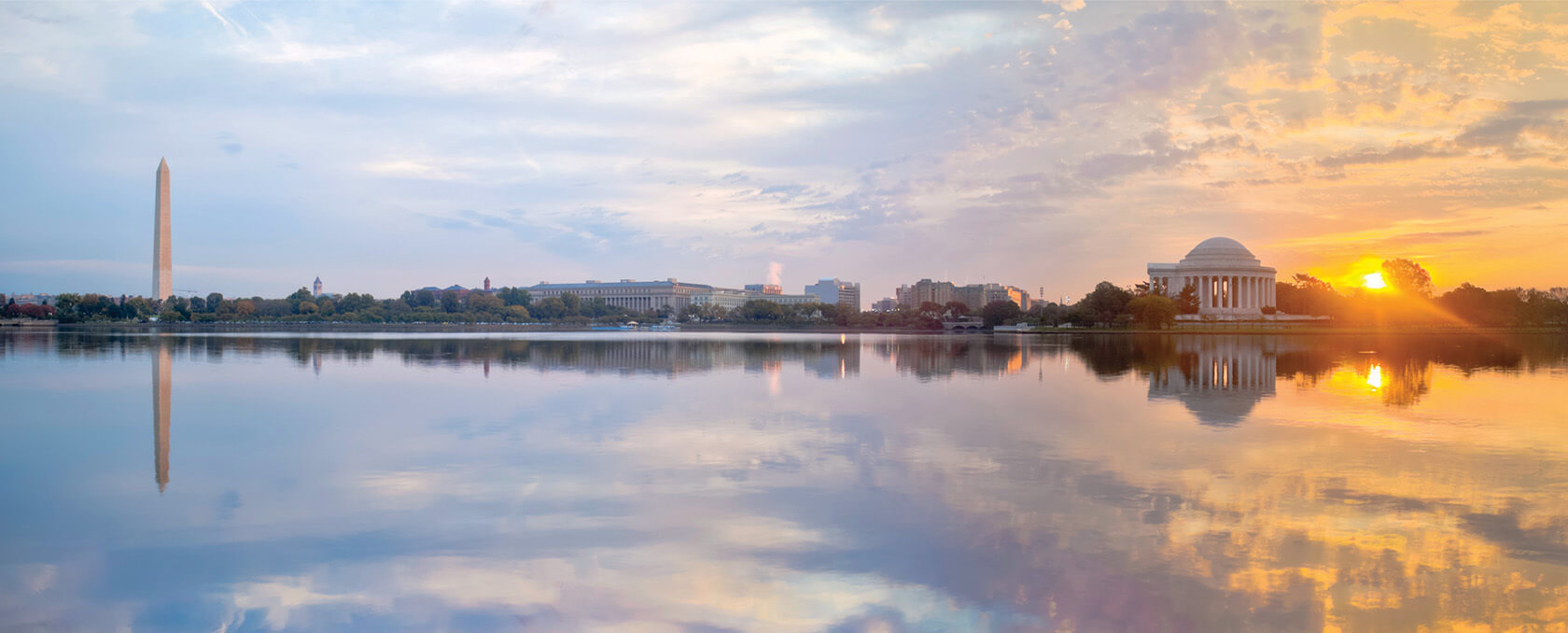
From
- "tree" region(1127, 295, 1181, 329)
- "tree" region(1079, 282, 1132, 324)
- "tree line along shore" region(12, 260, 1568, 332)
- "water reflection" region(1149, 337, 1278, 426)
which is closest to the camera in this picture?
"water reflection" region(1149, 337, 1278, 426)

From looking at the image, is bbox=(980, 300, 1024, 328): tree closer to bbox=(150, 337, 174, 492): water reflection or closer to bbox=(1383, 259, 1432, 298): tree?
bbox=(1383, 259, 1432, 298): tree

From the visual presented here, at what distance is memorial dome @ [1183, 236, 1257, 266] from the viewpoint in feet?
345

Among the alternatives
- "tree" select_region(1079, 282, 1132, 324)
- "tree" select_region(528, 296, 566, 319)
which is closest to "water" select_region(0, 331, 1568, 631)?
"tree" select_region(1079, 282, 1132, 324)

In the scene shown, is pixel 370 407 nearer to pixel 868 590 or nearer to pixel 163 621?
pixel 163 621

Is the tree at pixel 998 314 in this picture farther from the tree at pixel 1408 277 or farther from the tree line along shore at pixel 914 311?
the tree at pixel 1408 277

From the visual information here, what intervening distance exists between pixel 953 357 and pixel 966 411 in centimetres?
2111

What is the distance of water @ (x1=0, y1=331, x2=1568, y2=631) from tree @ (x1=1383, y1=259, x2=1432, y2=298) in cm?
10448

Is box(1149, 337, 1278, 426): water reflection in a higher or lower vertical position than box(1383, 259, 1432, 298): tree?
lower

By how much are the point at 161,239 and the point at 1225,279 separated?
121431mm

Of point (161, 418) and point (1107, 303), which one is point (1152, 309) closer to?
point (1107, 303)

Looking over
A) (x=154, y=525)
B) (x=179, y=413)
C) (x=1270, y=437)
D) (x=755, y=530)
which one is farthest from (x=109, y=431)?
(x=1270, y=437)

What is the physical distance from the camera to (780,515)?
8477 millimetres

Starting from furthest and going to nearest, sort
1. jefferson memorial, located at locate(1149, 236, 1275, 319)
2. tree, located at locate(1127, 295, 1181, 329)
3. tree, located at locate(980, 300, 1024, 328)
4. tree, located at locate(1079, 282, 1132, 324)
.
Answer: tree, located at locate(980, 300, 1024, 328)
jefferson memorial, located at locate(1149, 236, 1275, 319)
tree, located at locate(1079, 282, 1132, 324)
tree, located at locate(1127, 295, 1181, 329)

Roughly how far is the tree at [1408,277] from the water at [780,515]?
10448 centimetres
